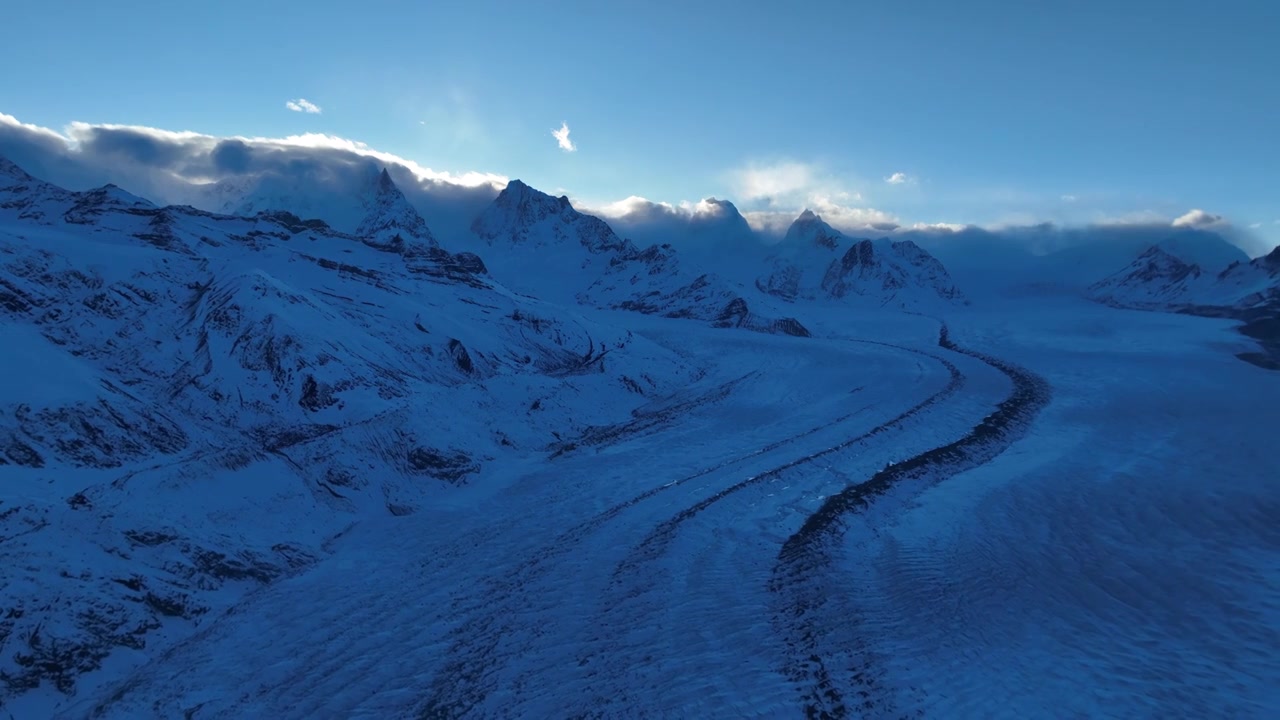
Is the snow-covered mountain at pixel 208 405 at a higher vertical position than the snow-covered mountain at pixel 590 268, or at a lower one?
lower

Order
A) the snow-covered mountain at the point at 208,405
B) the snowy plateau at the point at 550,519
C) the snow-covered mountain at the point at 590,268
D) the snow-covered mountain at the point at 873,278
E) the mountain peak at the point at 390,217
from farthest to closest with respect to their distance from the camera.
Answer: the snow-covered mountain at the point at 873,278
the mountain peak at the point at 390,217
the snow-covered mountain at the point at 590,268
the snow-covered mountain at the point at 208,405
the snowy plateau at the point at 550,519

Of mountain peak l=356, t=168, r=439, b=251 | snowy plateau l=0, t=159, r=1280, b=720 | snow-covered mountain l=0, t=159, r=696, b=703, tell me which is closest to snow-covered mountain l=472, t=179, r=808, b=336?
mountain peak l=356, t=168, r=439, b=251

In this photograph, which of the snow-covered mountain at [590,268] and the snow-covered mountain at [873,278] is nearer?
the snow-covered mountain at [590,268]

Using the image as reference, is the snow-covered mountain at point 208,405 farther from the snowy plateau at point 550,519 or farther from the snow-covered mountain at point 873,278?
the snow-covered mountain at point 873,278

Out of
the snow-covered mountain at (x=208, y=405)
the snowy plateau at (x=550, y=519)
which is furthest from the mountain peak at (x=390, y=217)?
the snowy plateau at (x=550, y=519)

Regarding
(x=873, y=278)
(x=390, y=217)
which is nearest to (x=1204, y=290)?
(x=873, y=278)

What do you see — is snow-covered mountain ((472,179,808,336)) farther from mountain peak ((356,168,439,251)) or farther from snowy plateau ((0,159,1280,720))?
snowy plateau ((0,159,1280,720))
